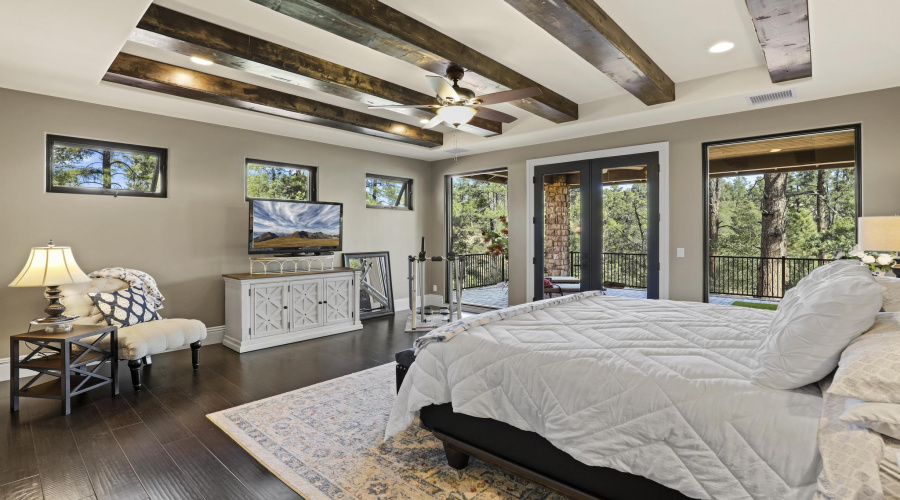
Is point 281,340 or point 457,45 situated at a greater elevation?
point 457,45

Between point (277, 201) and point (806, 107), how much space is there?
18.8 ft

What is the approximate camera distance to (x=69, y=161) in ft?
13.8

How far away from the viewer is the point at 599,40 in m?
2.92

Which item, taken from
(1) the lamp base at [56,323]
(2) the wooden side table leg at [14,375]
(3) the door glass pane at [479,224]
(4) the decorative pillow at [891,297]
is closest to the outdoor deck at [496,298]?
(3) the door glass pane at [479,224]

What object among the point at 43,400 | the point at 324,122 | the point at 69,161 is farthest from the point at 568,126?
the point at 43,400

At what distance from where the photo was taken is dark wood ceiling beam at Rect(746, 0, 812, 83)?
2496 millimetres

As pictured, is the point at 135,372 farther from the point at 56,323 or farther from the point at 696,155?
the point at 696,155

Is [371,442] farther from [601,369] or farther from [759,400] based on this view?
[759,400]

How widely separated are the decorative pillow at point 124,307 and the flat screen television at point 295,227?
4.36 feet

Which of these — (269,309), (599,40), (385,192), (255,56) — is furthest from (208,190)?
(599,40)

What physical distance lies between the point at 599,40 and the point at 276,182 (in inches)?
171

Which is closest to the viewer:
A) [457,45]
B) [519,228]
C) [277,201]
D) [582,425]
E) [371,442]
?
[582,425]

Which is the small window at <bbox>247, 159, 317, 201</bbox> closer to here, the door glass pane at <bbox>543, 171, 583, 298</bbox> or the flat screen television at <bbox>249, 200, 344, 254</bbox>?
the flat screen television at <bbox>249, 200, 344, 254</bbox>

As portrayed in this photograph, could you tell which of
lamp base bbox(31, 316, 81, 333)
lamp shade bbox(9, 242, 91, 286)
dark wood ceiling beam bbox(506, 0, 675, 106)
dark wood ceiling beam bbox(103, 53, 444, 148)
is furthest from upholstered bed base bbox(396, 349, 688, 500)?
dark wood ceiling beam bbox(103, 53, 444, 148)
